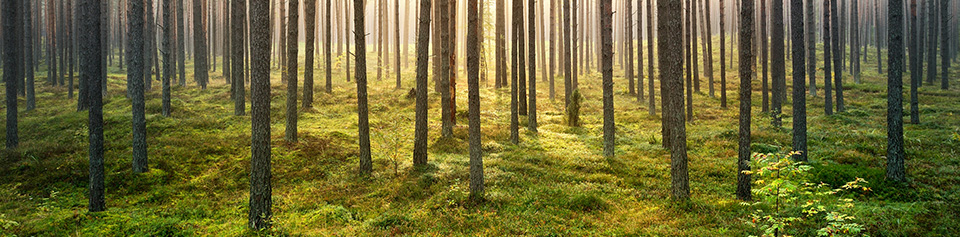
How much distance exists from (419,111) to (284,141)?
182 inches

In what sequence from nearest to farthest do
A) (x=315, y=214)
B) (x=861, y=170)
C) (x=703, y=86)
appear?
(x=315, y=214) < (x=861, y=170) < (x=703, y=86)

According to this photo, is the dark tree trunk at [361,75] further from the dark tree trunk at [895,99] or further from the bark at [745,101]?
the dark tree trunk at [895,99]

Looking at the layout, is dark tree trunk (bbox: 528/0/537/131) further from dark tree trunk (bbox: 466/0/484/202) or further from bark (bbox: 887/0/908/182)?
bark (bbox: 887/0/908/182)

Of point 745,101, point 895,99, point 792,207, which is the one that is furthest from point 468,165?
point 895,99

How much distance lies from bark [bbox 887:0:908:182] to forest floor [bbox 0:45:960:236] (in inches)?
16.2

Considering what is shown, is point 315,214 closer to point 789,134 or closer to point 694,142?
point 694,142

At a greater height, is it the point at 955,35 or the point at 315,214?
the point at 955,35

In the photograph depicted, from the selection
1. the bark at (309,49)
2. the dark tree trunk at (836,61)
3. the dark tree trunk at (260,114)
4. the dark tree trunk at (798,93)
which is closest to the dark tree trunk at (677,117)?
the dark tree trunk at (798,93)

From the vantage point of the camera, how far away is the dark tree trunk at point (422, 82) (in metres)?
11.6

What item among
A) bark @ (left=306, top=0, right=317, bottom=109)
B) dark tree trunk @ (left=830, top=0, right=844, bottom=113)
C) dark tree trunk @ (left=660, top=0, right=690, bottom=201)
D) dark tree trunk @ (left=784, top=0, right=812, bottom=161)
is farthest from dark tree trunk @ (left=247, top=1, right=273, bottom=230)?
dark tree trunk @ (left=830, top=0, right=844, bottom=113)

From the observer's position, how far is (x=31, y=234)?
7590 mm

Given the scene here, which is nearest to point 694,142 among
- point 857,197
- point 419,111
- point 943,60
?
point 857,197

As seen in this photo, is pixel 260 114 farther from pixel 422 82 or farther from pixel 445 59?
pixel 445 59

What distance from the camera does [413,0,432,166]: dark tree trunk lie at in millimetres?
11633
